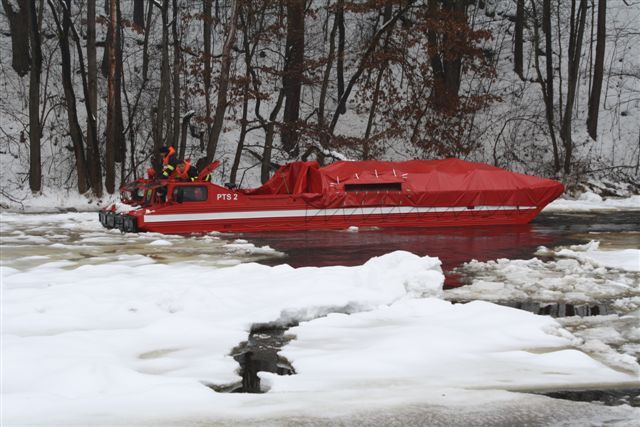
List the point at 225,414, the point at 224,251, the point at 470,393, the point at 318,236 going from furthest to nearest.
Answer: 1. the point at 318,236
2. the point at 224,251
3. the point at 470,393
4. the point at 225,414

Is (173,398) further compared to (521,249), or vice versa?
(521,249)

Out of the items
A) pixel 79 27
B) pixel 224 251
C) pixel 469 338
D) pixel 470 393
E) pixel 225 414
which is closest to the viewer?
pixel 225 414

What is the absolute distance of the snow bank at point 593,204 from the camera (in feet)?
64.7

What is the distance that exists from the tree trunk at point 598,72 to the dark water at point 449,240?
10.5 metres

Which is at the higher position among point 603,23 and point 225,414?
point 603,23

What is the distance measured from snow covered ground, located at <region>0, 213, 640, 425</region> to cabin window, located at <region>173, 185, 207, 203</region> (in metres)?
5.40

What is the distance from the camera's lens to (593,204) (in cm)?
2100

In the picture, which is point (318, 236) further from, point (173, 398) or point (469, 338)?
point (173, 398)

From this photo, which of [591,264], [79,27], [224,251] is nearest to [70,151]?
[79,27]

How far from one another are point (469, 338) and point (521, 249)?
624 cm

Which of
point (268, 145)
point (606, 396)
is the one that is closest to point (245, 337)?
point (606, 396)

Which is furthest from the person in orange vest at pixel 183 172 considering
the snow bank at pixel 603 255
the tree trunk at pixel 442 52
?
the tree trunk at pixel 442 52

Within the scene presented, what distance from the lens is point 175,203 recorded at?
45.0 ft

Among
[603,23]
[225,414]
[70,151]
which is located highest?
[603,23]
